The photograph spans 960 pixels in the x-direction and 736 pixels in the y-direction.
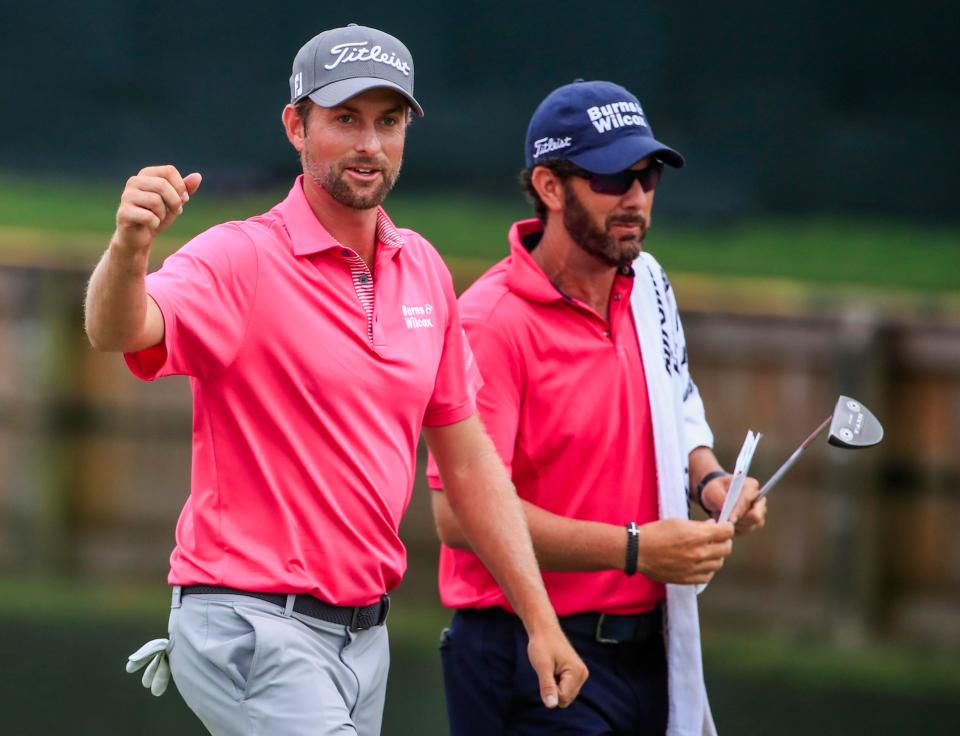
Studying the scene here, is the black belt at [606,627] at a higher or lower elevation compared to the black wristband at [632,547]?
lower

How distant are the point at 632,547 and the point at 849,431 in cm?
58

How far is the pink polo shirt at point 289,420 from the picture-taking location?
3293mm

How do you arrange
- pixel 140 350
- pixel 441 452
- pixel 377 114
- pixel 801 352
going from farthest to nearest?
pixel 801 352, pixel 441 452, pixel 377 114, pixel 140 350

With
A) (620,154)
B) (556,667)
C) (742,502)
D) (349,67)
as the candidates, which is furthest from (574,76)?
(556,667)

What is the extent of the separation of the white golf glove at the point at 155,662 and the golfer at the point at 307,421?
2cm

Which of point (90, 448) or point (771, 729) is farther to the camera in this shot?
point (90, 448)

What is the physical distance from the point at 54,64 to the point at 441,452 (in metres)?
7.29

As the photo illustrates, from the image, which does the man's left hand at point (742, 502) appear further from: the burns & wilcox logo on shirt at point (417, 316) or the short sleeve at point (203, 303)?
the short sleeve at point (203, 303)

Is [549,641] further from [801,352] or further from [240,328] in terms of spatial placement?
[801,352]

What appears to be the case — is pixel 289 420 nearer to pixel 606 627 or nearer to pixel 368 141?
pixel 368 141

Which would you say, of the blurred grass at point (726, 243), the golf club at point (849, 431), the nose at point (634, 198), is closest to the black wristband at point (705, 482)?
the golf club at point (849, 431)

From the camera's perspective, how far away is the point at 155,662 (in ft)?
11.3

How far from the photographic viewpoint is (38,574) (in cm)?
969

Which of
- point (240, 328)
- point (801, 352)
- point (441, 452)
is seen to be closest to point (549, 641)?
point (441, 452)
